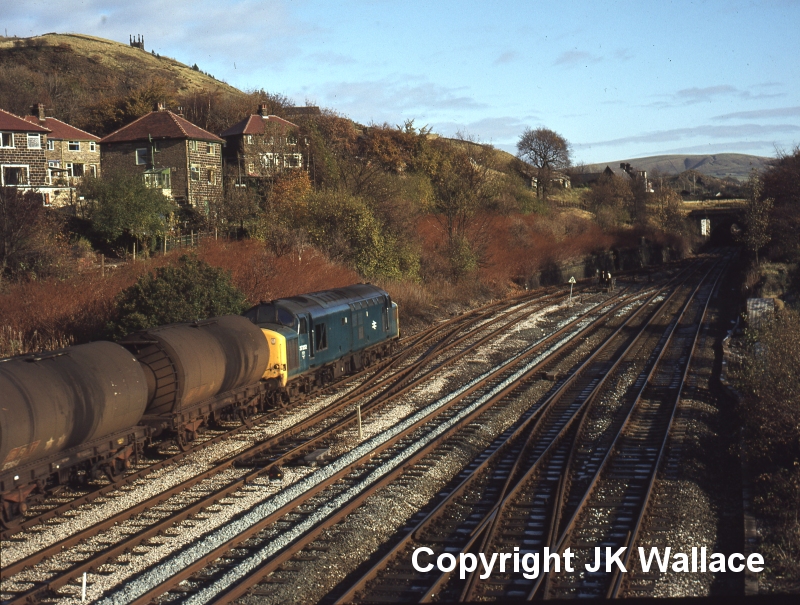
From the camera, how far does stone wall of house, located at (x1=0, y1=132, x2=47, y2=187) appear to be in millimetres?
46938

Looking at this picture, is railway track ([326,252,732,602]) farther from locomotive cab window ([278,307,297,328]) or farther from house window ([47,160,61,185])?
house window ([47,160,61,185])

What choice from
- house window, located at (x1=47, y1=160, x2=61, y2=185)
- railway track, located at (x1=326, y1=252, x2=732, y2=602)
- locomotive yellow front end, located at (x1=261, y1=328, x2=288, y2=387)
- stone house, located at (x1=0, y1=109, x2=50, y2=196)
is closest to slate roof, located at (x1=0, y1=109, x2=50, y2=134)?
stone house, located at (x1=0, y1=109, x2=50, y2=196)

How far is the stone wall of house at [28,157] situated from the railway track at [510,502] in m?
38.6

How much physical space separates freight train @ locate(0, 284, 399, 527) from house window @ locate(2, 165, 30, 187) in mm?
32710

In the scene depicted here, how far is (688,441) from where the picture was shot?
1661cm

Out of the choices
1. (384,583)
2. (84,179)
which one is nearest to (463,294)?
(84,179)

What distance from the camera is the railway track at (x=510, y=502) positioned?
976 centimetres

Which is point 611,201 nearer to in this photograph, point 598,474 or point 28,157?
point 28,157

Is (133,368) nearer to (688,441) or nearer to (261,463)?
(261,463)

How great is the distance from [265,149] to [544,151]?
67124 millimetres

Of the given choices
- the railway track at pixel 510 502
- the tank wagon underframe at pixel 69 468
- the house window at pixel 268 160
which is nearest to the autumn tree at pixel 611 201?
the house window at pixel 268 160

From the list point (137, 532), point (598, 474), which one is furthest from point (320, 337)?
point (137, 532)

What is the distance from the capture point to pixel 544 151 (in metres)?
109

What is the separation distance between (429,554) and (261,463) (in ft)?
16.8
